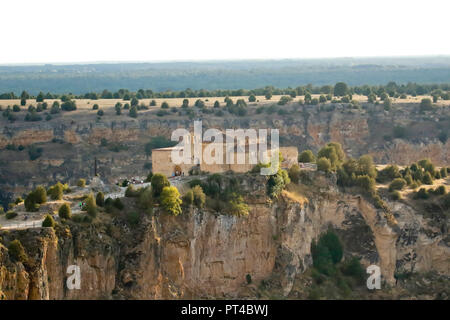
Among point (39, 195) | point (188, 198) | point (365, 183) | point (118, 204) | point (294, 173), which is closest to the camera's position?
point (39, 195)

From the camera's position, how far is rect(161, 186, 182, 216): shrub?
142ft

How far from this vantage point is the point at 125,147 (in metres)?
85.7

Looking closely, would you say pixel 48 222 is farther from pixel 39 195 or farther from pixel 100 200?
pixel 100 200

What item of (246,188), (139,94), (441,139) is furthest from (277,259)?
(139,94)

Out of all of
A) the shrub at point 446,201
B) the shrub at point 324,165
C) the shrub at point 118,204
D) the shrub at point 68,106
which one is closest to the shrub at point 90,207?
the shrub at point 118,204

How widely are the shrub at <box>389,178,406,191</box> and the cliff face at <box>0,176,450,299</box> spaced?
6.15 feet

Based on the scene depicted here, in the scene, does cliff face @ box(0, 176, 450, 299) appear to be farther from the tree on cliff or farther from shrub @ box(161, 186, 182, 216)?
the tree on cliff

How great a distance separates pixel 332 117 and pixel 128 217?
55098mm

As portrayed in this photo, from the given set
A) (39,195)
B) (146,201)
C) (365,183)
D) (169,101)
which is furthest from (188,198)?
(169,101)

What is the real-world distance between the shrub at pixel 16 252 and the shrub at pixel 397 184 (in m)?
25.7

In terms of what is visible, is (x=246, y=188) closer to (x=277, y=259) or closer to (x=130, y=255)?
(x=277, y=259)

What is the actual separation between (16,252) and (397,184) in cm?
2661

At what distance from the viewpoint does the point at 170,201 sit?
142 ft

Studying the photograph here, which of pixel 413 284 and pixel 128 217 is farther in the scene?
pixel 413 284
